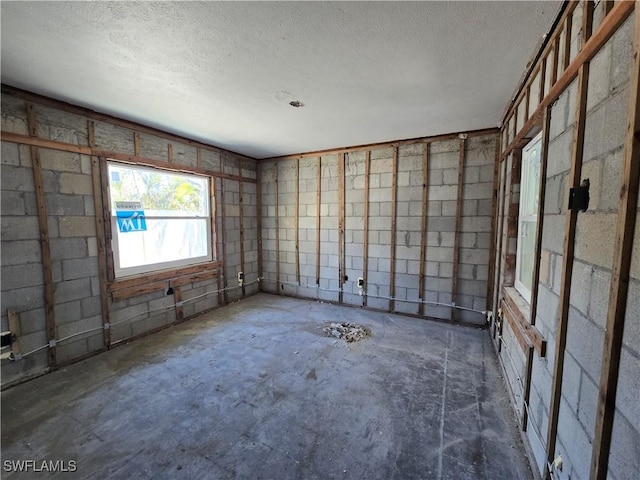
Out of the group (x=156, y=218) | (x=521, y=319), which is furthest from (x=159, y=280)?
(x=521, y=319)

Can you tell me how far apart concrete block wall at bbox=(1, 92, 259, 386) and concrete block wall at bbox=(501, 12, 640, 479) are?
4004 millimetres

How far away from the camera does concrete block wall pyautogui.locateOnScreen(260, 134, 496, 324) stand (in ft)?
12.0

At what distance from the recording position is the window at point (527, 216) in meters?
2.27

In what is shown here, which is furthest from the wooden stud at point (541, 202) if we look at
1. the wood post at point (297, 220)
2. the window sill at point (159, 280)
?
the window sill at point (159, 280)

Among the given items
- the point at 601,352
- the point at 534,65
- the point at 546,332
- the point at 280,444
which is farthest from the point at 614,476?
the point at 534,65

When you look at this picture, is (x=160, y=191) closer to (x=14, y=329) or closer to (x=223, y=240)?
(x=223, y=240)

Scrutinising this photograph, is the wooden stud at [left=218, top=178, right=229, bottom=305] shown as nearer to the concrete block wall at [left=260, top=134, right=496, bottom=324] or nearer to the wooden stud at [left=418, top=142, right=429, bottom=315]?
the concrete block wall at [left=260, top=134, right=496, bottom=324]

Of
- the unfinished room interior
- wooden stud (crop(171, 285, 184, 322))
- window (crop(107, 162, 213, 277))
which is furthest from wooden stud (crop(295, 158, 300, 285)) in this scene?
wooden stud (crop(171, 285, 184, 322))

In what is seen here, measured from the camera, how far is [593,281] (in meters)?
1.12

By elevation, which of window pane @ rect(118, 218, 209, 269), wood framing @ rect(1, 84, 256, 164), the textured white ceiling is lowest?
window pane @ rect(118, 218, 209, 269)

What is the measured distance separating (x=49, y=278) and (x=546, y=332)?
4066 millimetres

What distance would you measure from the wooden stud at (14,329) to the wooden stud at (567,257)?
403 centimetres

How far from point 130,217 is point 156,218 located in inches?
13.5

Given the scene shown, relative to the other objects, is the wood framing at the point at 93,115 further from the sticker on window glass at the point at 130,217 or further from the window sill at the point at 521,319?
the window sill at the point at 521,319
